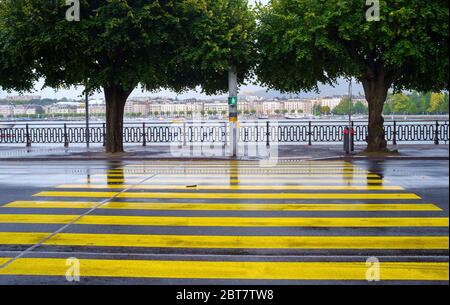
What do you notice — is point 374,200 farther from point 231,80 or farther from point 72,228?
point 231,80

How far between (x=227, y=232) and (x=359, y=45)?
16437mm

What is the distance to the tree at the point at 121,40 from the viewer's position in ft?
72.5

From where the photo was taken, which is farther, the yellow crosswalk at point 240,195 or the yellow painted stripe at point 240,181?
the yellow painted stripe at point 240,181

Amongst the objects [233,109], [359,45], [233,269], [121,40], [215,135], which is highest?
[121,40]

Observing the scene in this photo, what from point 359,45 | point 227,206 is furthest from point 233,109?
point 227,206

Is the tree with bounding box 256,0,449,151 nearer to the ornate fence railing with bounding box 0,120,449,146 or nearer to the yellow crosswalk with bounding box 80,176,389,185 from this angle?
the ornate fence railing with bounding box 0,120,449,146

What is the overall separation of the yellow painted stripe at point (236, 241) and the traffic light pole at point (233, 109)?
1540 cm

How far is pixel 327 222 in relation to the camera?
31.2ft

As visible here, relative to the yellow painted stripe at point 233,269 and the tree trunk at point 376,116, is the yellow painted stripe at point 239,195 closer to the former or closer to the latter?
the yellow painted stripe at point 233,269

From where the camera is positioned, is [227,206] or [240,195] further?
[240,195]

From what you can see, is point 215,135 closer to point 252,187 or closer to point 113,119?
point 113,119

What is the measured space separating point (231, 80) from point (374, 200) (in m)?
14.2

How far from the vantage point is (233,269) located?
22.0ft

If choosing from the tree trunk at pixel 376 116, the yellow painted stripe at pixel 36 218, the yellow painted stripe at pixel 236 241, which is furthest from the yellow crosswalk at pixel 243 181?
the tree trunk at pixel 376 116
